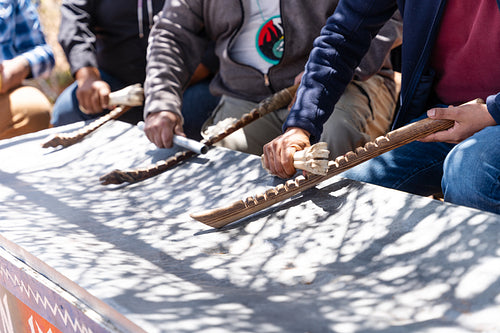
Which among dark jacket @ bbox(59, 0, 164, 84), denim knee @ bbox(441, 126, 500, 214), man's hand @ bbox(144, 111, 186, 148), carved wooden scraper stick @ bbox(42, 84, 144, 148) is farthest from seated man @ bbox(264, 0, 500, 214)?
dark jacket @ bbox(59, 0, 164, 84)

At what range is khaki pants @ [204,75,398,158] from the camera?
2178 mm

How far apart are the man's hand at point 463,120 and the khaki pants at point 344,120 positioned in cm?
59

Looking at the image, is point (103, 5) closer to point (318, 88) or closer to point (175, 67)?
point (175, 67)

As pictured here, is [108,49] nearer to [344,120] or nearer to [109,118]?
[109,118]

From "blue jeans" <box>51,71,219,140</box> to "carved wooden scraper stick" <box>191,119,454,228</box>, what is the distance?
1491 millimetres

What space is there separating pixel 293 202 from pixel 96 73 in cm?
179

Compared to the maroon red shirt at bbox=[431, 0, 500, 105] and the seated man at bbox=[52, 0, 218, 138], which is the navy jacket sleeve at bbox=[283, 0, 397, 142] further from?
the seated man at bbox=[52, 0, 218, 138]

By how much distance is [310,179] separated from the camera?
5.40 ft

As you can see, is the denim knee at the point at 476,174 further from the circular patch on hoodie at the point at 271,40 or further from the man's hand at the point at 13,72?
the man's hand at the point at 13,72

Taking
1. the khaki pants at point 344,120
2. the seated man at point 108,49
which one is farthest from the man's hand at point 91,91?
the khaki pants at point 344,120

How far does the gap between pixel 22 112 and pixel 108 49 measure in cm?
58

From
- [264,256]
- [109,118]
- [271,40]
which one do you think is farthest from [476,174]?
[109,118]

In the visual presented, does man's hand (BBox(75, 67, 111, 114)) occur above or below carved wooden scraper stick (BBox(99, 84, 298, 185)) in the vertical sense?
above

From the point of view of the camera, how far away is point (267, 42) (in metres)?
2.42
